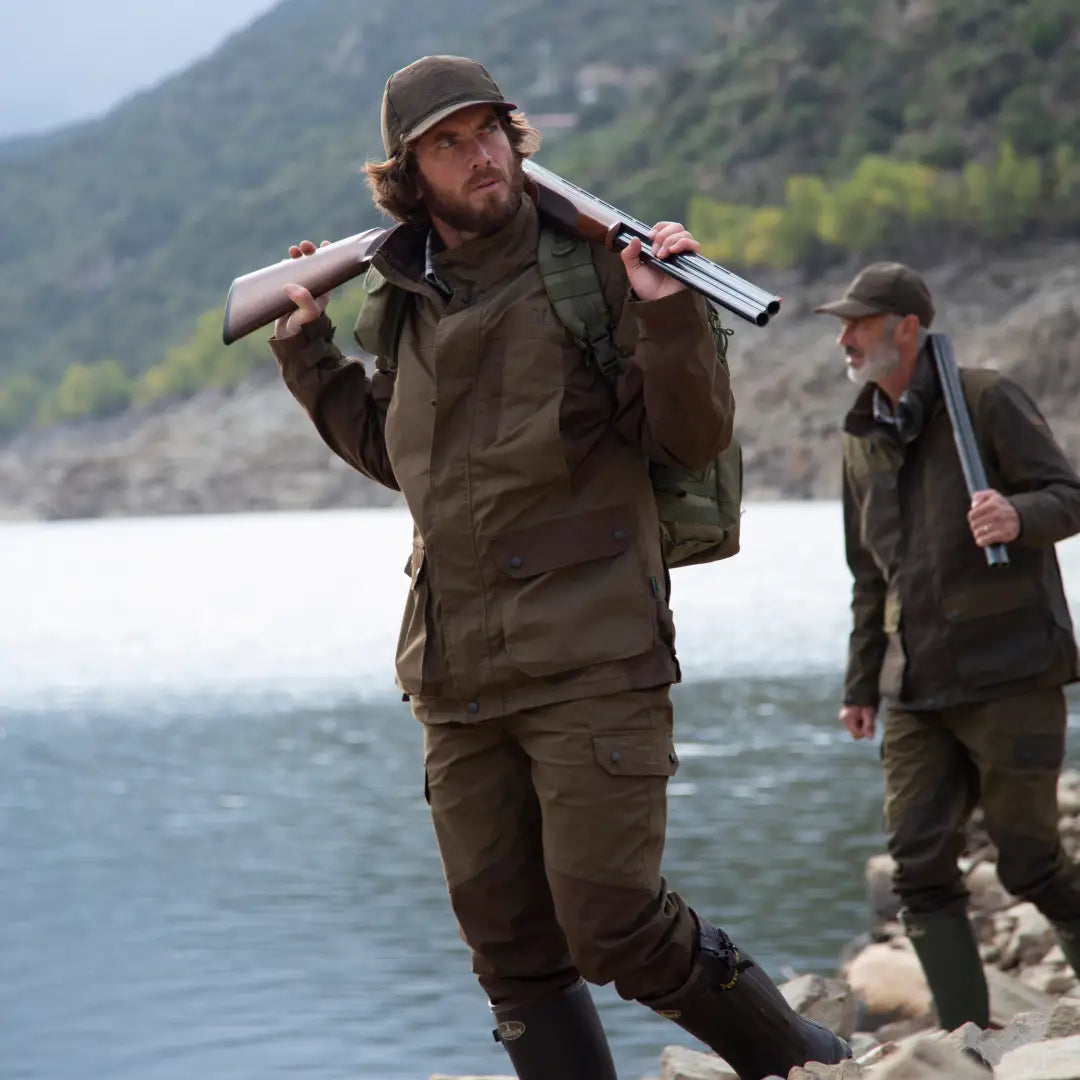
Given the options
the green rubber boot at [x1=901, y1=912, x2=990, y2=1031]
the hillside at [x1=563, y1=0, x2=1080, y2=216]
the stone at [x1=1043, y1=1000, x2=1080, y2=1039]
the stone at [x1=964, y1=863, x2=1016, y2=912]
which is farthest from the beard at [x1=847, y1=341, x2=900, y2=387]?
the hillside at [x1=563, y1=0, x2=1080, y2=216]

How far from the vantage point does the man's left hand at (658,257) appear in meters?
3.59

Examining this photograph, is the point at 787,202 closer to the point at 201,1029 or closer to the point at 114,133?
the point at 201,1029

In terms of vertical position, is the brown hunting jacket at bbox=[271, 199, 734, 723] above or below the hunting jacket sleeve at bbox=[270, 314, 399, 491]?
below

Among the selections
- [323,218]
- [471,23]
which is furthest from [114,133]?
[323,218]

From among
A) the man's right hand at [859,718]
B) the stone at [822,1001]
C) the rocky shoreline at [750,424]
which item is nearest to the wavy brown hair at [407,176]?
the man's right hand at [859,718]

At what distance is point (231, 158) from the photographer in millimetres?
168625

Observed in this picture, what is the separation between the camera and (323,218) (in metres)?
141

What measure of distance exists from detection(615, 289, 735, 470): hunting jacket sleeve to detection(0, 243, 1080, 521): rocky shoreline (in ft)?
181

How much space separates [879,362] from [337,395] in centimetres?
188

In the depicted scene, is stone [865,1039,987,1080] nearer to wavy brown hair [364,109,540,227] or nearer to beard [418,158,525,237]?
beard [418,158,525,237]

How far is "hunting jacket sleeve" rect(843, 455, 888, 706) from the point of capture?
578cm

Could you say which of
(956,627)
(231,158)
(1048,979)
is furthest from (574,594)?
(231,158)

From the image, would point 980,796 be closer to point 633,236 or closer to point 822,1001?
point 822,1001

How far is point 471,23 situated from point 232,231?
39.5m
